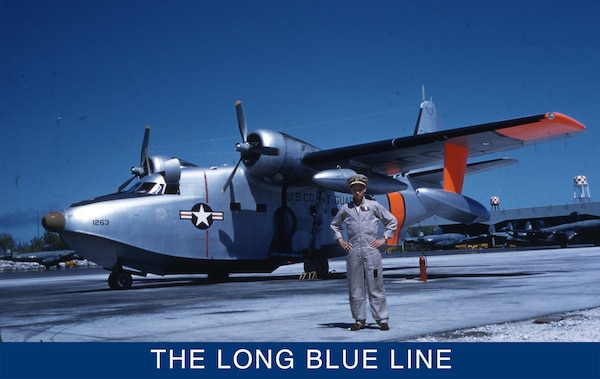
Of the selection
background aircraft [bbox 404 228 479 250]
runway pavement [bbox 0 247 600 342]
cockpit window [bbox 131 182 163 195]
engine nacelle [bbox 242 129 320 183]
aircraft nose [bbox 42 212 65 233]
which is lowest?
background aircraft [bbox 404 228 479 250]

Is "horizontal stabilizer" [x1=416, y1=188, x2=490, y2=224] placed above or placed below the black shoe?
above

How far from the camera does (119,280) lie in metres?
17.0

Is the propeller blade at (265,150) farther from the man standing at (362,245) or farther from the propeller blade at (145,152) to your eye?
the man standing at (362,245)

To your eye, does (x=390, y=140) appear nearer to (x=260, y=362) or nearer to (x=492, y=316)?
(x=492, y=316)

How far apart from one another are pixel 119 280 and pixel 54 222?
255 centimetres

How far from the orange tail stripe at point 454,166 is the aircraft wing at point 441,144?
85mm

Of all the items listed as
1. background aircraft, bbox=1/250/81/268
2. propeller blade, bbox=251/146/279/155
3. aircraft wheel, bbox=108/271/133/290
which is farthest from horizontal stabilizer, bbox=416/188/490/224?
background aircraft, bbox=1/250/81/268

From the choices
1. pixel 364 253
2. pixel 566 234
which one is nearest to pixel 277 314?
pixel 364 253

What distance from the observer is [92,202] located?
1658cm

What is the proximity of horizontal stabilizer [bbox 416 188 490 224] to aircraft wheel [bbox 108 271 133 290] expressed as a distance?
8566 millimetres

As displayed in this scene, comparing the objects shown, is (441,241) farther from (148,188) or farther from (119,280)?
(119,280)

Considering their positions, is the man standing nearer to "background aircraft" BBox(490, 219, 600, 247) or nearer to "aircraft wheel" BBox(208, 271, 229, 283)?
"aircraft wheel" BBox(208, 271, 229, 283)

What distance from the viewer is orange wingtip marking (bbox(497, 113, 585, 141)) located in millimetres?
15461

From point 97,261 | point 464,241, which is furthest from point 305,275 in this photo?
point 464,241
